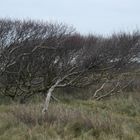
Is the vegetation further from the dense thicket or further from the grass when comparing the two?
the grass

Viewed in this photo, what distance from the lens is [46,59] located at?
17734mm

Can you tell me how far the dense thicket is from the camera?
1627 cm

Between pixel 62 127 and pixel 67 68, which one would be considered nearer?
pixel 62 127

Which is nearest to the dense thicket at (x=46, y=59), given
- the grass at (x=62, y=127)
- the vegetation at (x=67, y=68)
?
the vegetation at (x=67, y=68)

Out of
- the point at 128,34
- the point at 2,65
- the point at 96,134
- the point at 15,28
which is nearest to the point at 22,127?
the point at 96,134

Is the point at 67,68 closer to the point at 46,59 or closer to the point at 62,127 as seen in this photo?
the point at 46,59

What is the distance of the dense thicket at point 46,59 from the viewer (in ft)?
53.4

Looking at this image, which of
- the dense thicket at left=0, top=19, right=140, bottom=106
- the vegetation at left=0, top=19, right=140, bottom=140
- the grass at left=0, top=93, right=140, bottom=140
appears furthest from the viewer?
the dense thicket at left=0, top=19, right=140, bottom=106

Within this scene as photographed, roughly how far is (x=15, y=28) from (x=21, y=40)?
626 mm

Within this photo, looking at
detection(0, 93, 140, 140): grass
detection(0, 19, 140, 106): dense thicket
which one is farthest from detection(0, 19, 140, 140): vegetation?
detection(0, 93, 140, 140): grass

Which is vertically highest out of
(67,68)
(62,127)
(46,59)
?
(46,59)

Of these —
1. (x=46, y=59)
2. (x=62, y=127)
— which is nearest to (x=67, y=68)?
(x=46, y=59)

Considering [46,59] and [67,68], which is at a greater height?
[46,59]

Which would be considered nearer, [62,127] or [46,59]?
[62,127]
